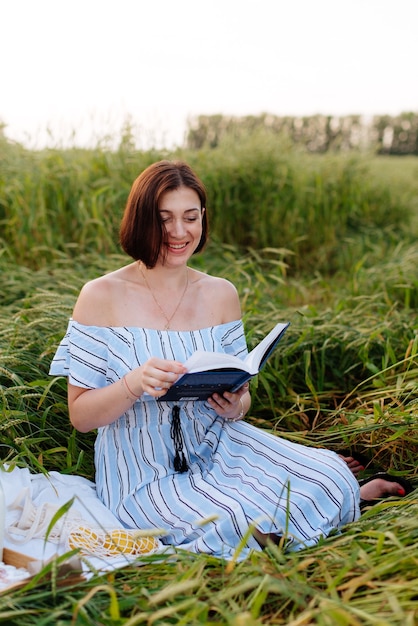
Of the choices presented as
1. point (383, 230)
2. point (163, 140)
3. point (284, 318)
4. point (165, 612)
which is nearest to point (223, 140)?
point (163, 140)

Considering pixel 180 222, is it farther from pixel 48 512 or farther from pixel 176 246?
pixel 48 512

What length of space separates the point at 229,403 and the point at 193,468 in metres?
0.25

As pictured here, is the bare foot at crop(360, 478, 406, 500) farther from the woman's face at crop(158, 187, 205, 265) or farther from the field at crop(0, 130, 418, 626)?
the woman's face at crop(158, 187, 205, 265)

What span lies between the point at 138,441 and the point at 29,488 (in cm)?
39

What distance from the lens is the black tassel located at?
2574 millimetres

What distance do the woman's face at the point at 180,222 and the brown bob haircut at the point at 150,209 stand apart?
0.06 feet

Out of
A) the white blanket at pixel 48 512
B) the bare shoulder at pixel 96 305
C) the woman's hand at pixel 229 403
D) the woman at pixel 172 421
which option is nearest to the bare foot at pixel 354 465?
the woman at pixel 172 421

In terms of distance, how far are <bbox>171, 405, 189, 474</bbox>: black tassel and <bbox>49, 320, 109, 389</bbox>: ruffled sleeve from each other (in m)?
0.26

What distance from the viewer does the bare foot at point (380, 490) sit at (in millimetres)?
2796

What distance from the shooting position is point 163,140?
6035 mm

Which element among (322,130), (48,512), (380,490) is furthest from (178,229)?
(322,130)

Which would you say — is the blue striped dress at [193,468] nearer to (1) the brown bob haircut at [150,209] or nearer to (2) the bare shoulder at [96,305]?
(2) the bare shoulder at [96,305]

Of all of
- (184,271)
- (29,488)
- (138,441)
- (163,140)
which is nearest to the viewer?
(29,488)

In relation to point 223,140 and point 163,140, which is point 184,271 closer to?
point 163,140
